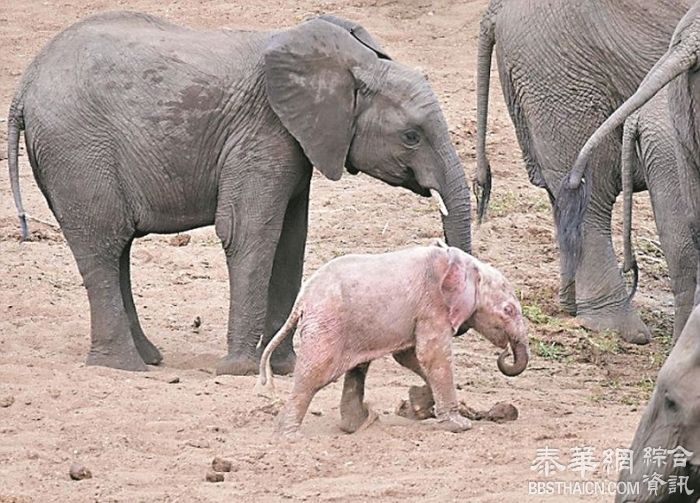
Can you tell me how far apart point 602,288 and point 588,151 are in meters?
2.28

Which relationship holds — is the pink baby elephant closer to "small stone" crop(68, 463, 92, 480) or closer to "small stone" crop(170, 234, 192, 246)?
"small stone" crop(68, 463, 92, 480)

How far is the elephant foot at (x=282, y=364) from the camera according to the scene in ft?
24.2

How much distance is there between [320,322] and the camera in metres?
5.93

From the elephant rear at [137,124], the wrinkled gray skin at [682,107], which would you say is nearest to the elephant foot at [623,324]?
the wrinkled gray skin at [682,107]

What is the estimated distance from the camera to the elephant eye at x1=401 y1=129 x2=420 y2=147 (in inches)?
286

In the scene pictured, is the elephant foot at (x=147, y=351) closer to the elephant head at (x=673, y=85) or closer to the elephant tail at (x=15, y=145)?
the elephant tail at (x=15, y=145)

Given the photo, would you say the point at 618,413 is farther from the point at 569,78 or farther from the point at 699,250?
the point at 569,78

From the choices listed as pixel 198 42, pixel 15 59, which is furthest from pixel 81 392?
pixel 15 59

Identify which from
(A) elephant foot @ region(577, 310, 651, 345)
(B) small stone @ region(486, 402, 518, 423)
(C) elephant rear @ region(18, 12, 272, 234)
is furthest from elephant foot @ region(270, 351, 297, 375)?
(A) elephant foot @ region(577, 310, 651, 345)

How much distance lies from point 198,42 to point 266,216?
79 centimetres

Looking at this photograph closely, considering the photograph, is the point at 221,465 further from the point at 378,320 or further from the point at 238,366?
the point at 238,366

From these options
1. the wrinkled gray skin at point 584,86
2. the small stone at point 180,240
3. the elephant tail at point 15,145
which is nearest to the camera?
the elephant tail at point 15,145

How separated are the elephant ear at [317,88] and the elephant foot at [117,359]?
1.02 metres

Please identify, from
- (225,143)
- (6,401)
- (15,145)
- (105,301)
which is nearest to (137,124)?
(225,143)
